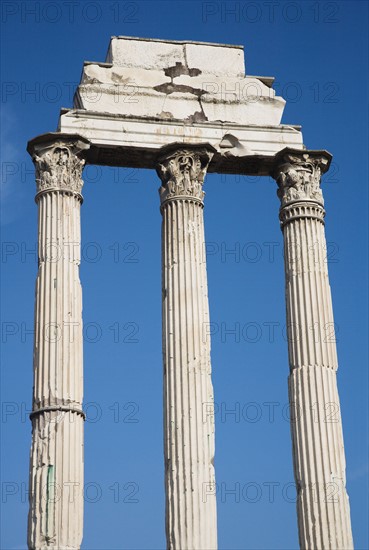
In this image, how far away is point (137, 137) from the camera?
26578 millimetres

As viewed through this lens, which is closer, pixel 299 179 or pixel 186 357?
pixel 186 357

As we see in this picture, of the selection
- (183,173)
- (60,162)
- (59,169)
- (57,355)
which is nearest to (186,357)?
(57,355)

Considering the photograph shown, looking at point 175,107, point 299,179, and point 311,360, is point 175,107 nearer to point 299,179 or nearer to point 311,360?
point 299,179

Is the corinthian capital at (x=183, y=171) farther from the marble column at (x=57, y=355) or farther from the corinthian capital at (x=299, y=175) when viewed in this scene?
the marble column at (x=57, y=355)

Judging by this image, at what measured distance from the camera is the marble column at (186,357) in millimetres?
23609

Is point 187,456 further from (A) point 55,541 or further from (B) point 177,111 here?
(B) point 177,111

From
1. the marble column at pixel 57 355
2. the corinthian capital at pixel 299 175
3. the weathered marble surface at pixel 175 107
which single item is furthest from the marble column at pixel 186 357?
the marble column at pixel 57 355

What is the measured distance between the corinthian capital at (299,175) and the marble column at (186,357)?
1.60 metres

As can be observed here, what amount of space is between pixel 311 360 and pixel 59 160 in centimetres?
662

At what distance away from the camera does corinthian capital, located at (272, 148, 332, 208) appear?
26.8 metres

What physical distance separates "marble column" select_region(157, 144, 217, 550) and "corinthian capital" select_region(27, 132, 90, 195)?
5.91 feet

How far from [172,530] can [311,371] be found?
169 inches

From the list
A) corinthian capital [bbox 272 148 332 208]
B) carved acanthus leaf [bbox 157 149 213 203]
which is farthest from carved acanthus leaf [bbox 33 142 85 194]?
corinthian capital [bbox 272 148 332 208]

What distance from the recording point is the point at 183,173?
26.4m
